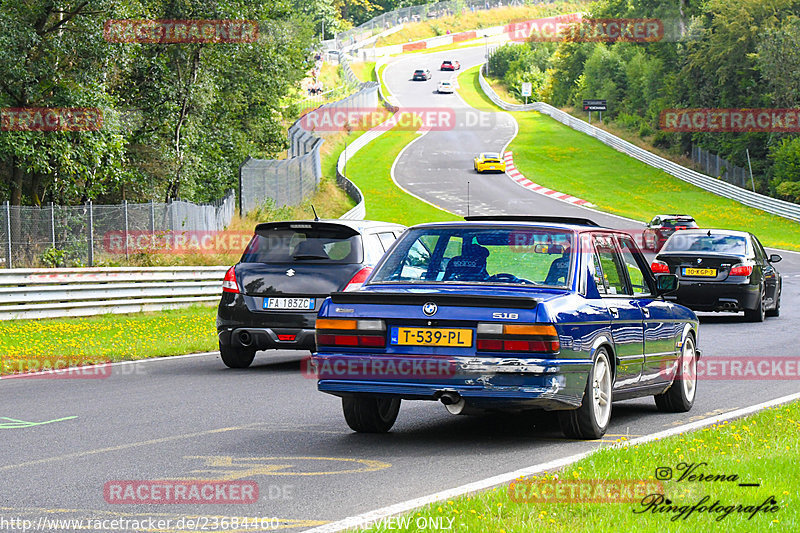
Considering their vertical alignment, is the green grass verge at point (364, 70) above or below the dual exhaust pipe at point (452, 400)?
above

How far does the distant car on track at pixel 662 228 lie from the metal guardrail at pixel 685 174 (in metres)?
18.6

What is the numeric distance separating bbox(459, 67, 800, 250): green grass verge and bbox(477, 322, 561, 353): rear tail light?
4222 cm

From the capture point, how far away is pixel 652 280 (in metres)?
9.94

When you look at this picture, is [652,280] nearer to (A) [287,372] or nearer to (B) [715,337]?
(A) [287,372]

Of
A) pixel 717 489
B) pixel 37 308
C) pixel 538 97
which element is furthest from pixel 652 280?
pixel 538 97

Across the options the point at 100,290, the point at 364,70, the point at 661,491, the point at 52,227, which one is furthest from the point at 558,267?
the point at 364,70

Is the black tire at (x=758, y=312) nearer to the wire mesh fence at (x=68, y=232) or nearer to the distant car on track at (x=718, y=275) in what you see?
the distant car on track at (x=718, y=275)

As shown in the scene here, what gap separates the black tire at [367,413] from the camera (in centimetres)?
866

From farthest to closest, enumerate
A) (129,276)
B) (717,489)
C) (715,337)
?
(129,276) → (715,337) → (717,489)

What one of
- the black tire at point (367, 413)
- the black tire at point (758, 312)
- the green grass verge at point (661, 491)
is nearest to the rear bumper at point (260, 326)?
the black tire at point (367, 413)

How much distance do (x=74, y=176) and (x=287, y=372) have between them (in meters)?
16.1

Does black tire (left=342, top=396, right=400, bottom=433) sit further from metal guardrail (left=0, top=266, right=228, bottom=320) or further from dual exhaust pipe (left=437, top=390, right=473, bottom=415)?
metal guardrail (left=0, top=266, right=228, bottom=320)

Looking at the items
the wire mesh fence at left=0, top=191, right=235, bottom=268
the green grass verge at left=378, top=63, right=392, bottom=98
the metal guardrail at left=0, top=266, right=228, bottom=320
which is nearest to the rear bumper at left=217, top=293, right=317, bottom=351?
the metal guardrail at left=0, top=266, right=228, bottom=320

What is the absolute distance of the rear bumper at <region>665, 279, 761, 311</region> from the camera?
19.7 m
